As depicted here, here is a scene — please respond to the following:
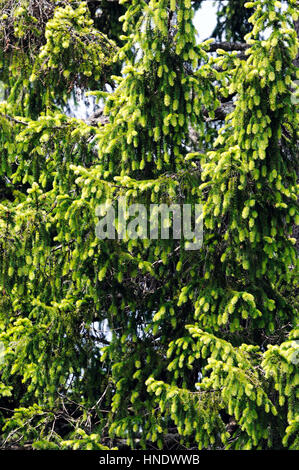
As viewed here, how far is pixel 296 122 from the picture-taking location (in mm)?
6242

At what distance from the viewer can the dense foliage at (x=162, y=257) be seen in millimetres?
5867

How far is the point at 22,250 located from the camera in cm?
639

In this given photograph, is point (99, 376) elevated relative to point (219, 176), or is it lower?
lower

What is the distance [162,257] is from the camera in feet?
21.0

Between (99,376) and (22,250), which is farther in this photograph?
(99,376)

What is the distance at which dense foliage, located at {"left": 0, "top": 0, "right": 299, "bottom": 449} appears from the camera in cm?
587

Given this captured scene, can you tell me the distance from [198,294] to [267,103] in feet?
5.94

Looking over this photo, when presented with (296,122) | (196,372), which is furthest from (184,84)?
(196,372)

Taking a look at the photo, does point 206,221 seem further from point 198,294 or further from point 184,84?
point 184,84

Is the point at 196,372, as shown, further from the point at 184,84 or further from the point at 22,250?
the point at 184,84
